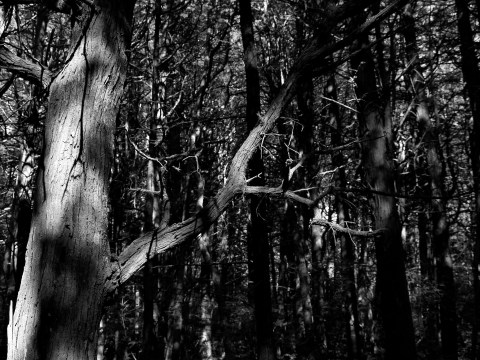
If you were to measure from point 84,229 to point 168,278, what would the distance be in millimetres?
9886

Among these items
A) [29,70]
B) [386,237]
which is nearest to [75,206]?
[29,70]

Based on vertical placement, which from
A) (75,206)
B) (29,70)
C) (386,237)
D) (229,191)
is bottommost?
(75,206)

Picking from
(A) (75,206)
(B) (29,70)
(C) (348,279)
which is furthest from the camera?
(C) (348,279)

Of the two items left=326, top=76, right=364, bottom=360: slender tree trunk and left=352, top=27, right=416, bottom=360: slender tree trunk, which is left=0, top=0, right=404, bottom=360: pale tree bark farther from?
left=326, top=76, right=364, bottom=360: slender tree trunk

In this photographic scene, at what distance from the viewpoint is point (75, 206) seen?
3109 mm

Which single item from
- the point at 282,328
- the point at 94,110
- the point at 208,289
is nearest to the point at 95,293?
the point at 94,110

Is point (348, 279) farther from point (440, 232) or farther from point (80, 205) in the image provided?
point (80, 205)

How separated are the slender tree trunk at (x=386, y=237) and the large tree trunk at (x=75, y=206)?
16.3 ft

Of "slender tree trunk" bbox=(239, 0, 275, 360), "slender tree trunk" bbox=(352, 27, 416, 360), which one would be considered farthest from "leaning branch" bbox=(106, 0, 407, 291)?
"slender tree trunk" bbox=(352, 27, 416, 360)

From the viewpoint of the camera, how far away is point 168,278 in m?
12.7

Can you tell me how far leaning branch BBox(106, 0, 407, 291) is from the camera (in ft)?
11.2

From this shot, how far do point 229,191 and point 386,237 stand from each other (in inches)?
192

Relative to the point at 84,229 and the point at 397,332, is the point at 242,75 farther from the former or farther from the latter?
the point at 84,229

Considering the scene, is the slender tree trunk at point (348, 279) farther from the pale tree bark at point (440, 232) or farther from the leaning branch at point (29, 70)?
the leaning branch at point (29, 70)
